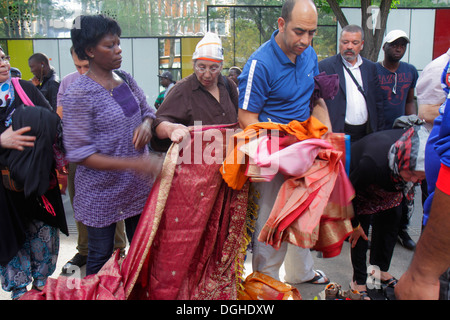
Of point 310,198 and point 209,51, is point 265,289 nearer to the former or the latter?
point 310,198

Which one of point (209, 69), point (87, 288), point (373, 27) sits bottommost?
point (87, 288)

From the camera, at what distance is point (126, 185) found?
2447mm

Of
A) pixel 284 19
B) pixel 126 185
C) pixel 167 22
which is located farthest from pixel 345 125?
pixel 167 22

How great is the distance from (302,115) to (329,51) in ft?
32.0

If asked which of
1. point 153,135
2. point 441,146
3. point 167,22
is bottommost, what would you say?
point 153,135

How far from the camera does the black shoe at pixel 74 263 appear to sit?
352 centimetres

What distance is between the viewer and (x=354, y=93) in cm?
374

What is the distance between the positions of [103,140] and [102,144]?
24 mm

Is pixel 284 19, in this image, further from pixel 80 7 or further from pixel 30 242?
pixel 80 7

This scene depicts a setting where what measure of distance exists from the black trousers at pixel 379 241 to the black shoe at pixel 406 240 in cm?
110

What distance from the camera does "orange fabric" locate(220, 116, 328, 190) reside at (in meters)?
2.24

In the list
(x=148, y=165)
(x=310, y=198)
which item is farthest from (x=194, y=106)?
(x=310, y=198)

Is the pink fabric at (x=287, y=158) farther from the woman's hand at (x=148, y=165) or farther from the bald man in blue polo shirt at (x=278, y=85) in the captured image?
the woman's hand at (x=148, y=165)

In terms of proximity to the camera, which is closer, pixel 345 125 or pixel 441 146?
pixel 441 146
